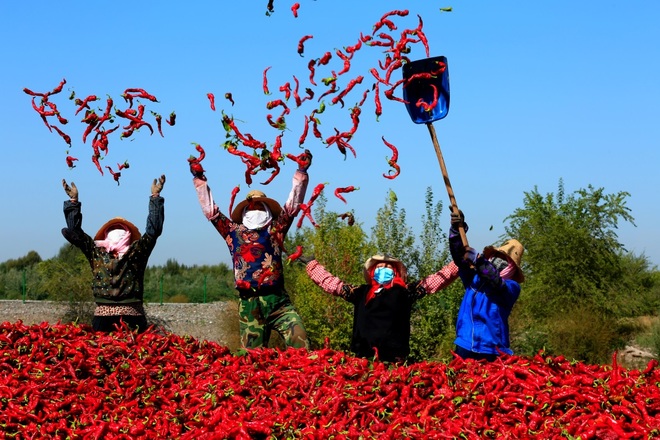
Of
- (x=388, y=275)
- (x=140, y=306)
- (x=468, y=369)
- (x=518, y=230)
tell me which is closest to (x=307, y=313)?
(x=140, y=306)

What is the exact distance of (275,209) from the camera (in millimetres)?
7527

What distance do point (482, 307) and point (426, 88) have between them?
1.73 m

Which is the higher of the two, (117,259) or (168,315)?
(117,259)

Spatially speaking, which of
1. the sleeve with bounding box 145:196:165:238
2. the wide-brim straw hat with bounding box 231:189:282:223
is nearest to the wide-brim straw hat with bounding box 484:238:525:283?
the wide-brim straw hat with bounding box 231:189:282:223

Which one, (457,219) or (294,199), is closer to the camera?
(457,219)

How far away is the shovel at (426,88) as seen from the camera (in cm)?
674

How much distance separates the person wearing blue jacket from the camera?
20.5 ft

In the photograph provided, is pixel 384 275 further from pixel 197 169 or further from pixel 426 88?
pixel 197 169

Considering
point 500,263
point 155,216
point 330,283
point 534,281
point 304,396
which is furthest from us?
point 534,281

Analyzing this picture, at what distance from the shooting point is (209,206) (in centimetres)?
745

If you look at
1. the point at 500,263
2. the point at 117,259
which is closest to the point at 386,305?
the point at 500,263

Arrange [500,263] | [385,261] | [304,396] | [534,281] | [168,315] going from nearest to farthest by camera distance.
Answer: [304,396]
[500,263]
[385,261]
[534,281]
[168,315]

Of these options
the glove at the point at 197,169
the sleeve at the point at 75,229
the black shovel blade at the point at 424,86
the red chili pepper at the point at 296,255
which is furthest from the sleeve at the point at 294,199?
the sleeve at the point at 75,229

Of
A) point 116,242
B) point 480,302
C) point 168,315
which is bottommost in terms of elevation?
point 168,315
